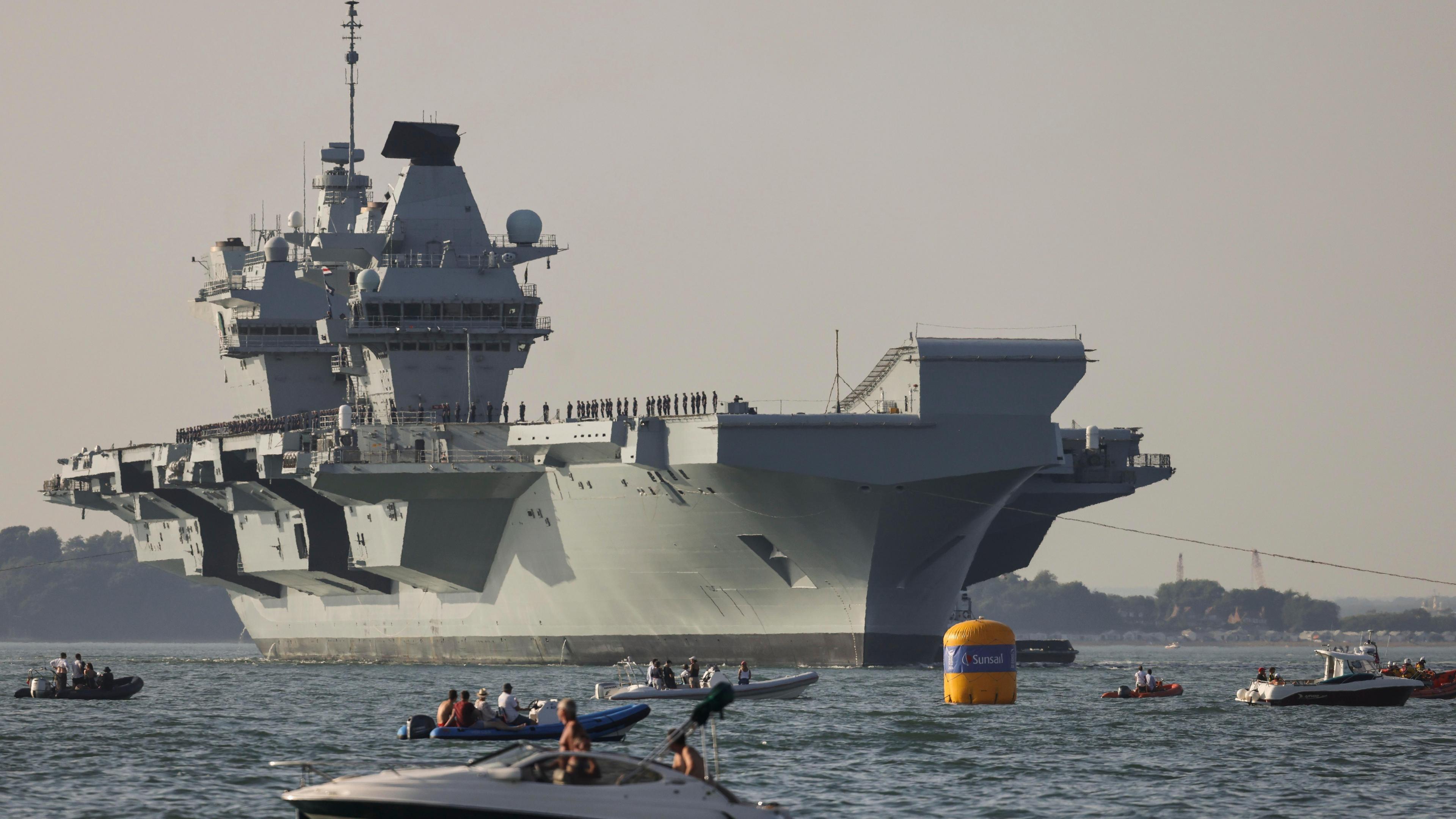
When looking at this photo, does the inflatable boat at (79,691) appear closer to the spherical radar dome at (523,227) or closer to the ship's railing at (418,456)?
the ship's railing at (418,456)

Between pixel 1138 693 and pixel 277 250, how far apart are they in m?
39.9

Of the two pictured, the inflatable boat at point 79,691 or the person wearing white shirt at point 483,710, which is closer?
the person wearing white shirt at point 483,710

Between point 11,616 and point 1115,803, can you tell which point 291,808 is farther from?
point 11,616

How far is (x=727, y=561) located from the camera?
170 feet

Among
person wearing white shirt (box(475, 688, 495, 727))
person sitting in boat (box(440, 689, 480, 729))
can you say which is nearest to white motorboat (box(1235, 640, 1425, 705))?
person wearing white shirt (box(475, 688, 495, 727))

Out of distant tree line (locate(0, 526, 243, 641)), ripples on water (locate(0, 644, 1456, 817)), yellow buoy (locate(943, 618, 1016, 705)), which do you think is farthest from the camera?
distant tree line (locate(0, 526, 243, 641))

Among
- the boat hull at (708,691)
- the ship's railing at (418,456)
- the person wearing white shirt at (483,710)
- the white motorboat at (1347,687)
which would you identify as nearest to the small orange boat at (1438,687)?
the white motorboat at (1347,687)

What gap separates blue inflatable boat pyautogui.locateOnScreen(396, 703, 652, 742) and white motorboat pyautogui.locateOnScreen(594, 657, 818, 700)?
8255 mm

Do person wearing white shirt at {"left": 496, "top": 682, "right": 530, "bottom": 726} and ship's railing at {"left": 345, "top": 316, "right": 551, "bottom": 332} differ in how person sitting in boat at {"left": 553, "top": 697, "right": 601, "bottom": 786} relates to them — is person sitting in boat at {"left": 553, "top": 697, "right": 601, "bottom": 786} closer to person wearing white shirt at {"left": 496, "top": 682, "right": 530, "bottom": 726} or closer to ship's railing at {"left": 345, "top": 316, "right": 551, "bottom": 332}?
person wearing white shirt at {"left": 496, "top": 682, "right": 530, "bottom": 726}

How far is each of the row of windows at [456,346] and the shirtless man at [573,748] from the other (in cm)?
4457

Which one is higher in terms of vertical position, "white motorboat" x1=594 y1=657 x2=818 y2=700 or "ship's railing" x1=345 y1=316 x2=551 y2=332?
"ship's railing" x1=345 y1=316 x2=551 y2=332

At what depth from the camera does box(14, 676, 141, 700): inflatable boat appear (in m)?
46.1

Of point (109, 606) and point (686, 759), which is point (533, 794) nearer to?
point (686, 759)

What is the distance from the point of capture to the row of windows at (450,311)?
64.0 m
